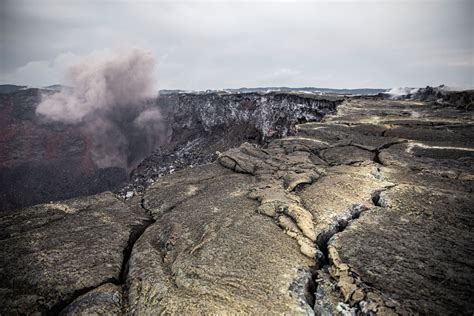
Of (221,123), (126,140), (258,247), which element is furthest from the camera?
(126,140)

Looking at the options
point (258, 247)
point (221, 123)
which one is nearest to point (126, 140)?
point (221, 123)

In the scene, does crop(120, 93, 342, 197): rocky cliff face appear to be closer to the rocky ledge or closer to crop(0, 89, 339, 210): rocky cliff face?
crop(0, 89, 339, 210): rocky cliff face

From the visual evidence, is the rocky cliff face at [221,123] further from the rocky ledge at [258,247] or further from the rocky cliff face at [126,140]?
the rocky ledge at [258,247]

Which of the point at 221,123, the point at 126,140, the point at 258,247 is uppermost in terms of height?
the point at 221,123

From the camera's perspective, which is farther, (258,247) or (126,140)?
(126,140)

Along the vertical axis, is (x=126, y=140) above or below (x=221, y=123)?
below

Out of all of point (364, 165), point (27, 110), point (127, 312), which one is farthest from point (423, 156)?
point (27, 110)

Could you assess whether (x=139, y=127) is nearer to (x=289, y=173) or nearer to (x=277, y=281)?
(x=289, y=173)

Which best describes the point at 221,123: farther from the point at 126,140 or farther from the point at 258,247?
the point at 258,247

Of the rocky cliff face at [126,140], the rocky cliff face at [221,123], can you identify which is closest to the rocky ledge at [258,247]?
the rocky cliff face at [221,123]
